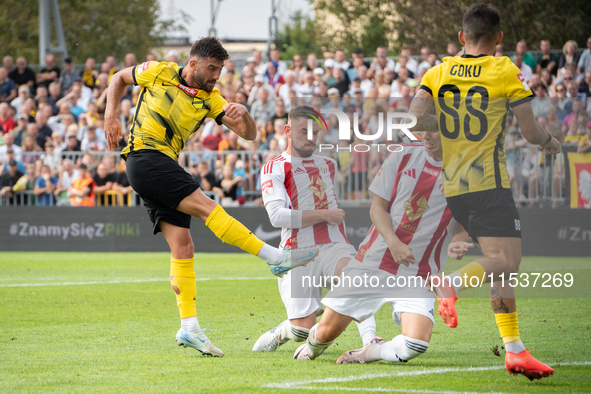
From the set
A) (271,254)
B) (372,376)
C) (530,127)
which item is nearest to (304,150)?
(271,254)

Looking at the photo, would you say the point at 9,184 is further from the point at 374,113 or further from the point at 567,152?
the point at 567,152

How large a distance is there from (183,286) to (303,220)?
1.03m

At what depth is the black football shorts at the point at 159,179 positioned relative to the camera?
520 centimetres

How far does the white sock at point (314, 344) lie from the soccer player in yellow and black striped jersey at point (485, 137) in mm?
1173

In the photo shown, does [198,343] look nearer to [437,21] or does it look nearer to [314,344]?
[314,344]

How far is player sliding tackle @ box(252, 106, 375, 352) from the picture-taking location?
18.1 feet

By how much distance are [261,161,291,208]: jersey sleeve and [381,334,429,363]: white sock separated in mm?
1464

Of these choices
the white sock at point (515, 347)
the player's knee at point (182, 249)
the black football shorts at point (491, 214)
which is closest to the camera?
the white sock at point (515, 347)

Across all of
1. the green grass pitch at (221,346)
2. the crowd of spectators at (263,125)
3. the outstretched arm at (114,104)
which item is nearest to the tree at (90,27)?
the crowd of spectators at (263,125)

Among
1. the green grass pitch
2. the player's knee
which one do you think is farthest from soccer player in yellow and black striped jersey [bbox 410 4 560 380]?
the player's knee

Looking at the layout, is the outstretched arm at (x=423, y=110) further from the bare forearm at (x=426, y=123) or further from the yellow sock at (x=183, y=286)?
the yellow sock at (x=183, y=286)

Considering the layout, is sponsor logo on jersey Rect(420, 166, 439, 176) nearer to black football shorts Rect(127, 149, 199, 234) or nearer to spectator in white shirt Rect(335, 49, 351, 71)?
black football shorts Rect(127, 149, 199, 234)

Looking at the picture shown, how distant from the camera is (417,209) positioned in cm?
502

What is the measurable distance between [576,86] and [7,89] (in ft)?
46.5
